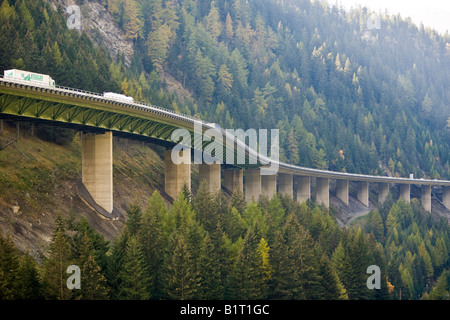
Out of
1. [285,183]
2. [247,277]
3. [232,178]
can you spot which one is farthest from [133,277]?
[285,183]

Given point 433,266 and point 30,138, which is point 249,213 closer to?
point 30,138

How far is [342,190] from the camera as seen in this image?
174625mm

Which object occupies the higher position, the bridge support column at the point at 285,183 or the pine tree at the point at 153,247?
the bridge support column at the point at 285,183

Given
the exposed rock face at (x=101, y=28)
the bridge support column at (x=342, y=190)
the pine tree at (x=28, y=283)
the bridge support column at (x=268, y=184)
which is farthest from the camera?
the bridge support column at (x=342, y=190)

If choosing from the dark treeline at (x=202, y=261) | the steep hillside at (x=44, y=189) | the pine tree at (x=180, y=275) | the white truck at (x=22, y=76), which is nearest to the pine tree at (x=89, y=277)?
the dark treeline at (x=202, y=261)

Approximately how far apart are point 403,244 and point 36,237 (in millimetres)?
67423

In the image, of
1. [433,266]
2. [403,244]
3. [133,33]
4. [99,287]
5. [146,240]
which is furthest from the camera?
[133,33]

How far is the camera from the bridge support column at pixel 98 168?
269 feet

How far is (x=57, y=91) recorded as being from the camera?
2913 inches

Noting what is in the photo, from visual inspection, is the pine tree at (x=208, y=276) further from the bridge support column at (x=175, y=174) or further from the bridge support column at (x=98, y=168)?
the bridge support column at (x=175, y=174)

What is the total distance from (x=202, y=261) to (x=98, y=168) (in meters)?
29.0

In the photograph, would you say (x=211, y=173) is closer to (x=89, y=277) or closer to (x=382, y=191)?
(x=89, y=277)

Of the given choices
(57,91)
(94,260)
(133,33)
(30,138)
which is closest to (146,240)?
(94,260)

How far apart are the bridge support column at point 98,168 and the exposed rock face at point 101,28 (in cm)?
5988
